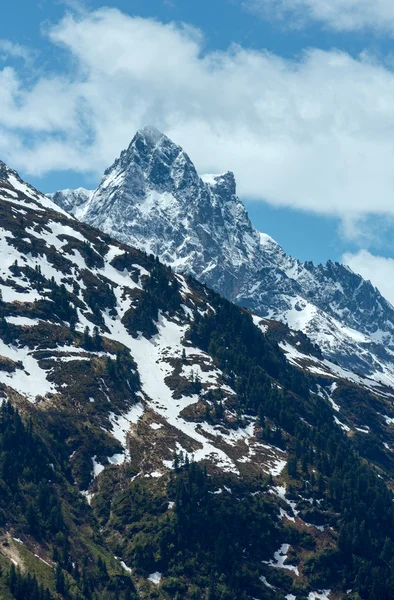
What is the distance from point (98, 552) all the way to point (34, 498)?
19477 millimetres

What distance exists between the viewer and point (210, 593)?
602 feet

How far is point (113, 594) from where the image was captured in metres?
174

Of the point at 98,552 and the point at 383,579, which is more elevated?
the point at 383,579

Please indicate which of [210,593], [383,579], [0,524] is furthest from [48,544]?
Answer: [383,579]

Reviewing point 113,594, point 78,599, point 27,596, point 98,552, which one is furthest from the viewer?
point 98,552

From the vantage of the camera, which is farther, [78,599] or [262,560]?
[262,560]

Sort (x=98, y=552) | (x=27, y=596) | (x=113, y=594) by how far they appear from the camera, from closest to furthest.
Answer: (x=27, y=596) < (x=113, y=594) < (x=98, y=552)

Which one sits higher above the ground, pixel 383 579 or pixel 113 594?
pixel 383 579

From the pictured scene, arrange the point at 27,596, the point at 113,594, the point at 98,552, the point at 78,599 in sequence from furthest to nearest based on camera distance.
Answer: the point at 98,552 → the point at 113,594 → the point at 78,599 → the point at 27,596

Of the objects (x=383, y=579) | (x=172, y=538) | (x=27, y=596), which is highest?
(x=383, y=579)

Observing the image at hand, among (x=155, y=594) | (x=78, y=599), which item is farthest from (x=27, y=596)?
(x=155, y=594)

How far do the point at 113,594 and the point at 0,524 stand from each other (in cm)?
2855

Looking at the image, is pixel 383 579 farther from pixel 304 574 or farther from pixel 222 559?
pixel 222 559

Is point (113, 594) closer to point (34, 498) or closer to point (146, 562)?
point (146, 562)
